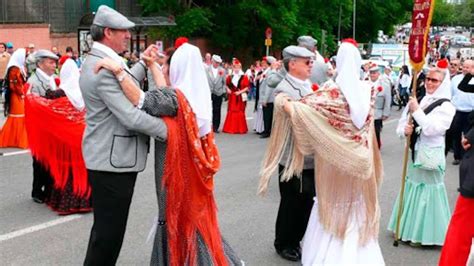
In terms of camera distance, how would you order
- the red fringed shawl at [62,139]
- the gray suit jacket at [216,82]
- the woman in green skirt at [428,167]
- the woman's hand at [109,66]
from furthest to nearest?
the gray suit jacket at [216,82], the red fringed shawl at [62,139], the woman in green skirt at [428,167], the woman's hand at [109,66]

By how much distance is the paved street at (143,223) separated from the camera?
519 centimetres

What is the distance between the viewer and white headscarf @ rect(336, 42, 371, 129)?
4223 millimetres

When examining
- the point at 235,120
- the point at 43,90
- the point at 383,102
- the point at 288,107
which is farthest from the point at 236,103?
the point at 288,107

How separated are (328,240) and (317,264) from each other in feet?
0.67

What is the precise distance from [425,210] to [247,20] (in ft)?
85.0

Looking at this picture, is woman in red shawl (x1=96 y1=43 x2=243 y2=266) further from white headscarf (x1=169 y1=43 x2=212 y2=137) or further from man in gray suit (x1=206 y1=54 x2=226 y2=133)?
man in gray suit (x1=206 y1=54 x2=226 y2=133)

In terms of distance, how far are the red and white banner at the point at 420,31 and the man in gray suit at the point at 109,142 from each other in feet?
8.98

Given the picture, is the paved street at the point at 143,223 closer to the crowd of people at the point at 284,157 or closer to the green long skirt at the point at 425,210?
the green long skirt at the point at 425,210

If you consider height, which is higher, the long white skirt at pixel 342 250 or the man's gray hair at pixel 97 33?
the man's gray hair at pixel 97 33

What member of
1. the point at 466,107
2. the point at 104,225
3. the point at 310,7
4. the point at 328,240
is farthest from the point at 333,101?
the point at 310,7

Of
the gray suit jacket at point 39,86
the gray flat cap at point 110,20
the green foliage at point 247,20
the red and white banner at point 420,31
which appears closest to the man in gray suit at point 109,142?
the gray flat cap at point 110,20

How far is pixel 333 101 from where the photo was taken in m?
4.29

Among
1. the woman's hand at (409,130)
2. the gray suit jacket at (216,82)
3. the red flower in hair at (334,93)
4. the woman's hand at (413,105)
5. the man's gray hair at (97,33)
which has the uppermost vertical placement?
the man's gray hair at (97,33)

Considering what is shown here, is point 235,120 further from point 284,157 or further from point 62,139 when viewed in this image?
point 284,157
